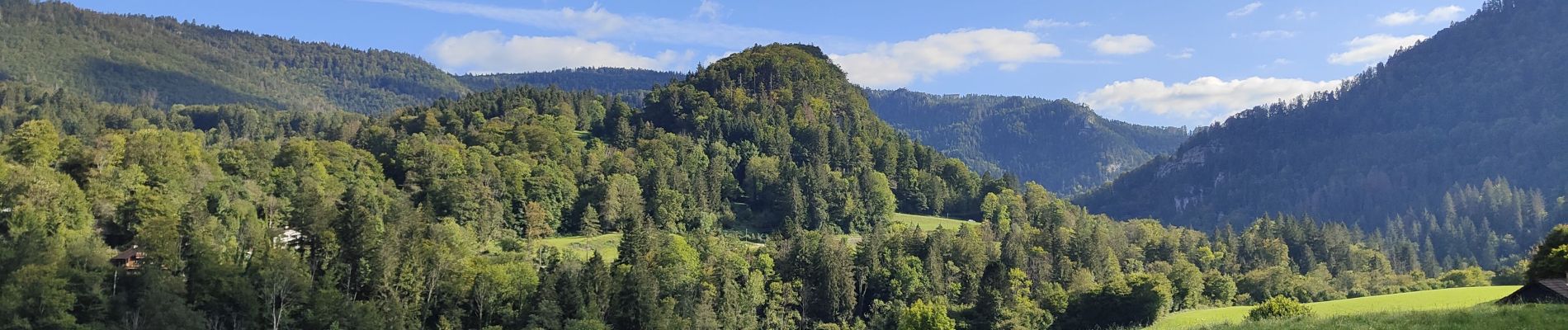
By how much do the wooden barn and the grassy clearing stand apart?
21.8 feet

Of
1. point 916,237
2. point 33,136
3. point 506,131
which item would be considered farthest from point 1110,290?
point 33,136

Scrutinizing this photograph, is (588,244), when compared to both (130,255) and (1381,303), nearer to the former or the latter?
(130,255)

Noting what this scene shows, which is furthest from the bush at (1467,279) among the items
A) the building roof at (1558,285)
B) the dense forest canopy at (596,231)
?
the building roof at (1558,285)

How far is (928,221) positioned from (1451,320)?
98825 mm

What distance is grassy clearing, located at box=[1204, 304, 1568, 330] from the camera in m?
26.6

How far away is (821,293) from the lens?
289 ft

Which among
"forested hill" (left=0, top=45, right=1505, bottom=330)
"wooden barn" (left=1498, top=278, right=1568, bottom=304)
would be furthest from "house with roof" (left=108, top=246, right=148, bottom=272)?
"wooden barn" (left=1498, top=278, right=1568, bottom=304)

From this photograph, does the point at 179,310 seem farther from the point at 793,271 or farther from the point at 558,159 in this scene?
the point at 558,159

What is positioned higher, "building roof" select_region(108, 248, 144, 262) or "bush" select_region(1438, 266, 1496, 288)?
"building roof" select_region(108, 248, 144, 262)

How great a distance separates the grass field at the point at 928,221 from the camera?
4811 inches

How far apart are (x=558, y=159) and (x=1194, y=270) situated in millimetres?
71262

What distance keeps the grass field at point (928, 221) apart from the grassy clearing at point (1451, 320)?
88.3 m

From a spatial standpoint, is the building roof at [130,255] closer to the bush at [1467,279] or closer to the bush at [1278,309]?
the bush at [1278,309]

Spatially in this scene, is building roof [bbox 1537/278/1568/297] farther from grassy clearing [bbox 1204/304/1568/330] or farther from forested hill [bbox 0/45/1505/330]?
forested hill [bbox 0/45/1505/330]
